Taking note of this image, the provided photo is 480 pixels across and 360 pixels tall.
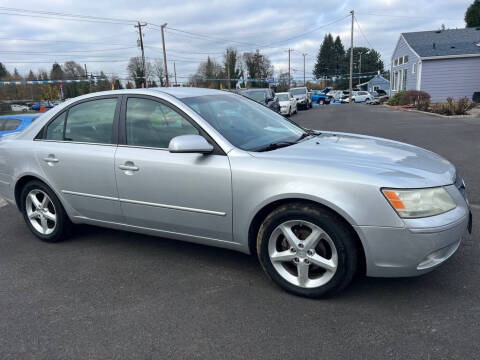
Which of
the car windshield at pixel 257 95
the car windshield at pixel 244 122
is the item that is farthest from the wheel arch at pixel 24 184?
the car windshield at pixel 257 95

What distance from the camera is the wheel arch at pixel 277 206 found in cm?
279

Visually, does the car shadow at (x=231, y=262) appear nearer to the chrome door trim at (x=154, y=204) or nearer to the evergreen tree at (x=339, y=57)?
the chrome door trim at (x=154, y=204)

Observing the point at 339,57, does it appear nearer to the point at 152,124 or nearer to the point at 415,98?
the point at 415,98

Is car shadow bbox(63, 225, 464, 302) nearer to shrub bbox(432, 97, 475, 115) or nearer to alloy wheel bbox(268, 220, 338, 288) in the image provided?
alloy wheel bbox(268, 220, 338, 288)

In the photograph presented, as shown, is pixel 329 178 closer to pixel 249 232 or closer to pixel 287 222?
pixel 287 222

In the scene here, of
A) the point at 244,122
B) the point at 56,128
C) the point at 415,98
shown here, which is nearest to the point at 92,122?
the point at 56,128

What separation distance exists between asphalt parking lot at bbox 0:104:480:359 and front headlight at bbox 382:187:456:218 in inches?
28.1

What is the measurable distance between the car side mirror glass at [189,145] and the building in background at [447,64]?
2777 cm

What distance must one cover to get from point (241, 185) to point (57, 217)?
234 centimetres

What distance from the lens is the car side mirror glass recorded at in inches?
120

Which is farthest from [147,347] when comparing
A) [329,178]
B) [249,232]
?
[329,178]

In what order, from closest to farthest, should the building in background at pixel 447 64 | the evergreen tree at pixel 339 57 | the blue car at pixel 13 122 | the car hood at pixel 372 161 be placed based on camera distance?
the car hood at pixel 372 161 < the blue car at pixel 13 122 < the building in background at pixel 447 64 < the evergreen tree at pixel 339 57

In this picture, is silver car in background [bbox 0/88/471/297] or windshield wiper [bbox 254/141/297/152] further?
windshield wiper [bbox 254/141/297/152]

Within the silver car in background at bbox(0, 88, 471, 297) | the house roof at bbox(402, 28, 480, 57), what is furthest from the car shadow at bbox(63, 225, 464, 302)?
the house roof at bbox(402, 28, 480, 57)
